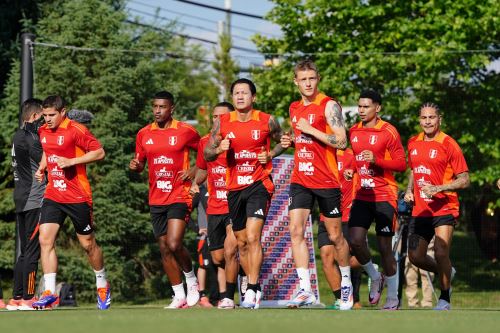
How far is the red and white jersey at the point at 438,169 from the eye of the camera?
1363 centimetres

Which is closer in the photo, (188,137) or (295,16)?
(188,137)

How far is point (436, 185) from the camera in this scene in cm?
1364

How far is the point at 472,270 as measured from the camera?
25734 mm

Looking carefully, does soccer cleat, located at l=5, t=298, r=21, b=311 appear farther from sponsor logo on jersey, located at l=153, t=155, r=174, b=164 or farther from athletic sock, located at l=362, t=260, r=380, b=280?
athletic sock, located at l=362, t=260, r=380, b=280

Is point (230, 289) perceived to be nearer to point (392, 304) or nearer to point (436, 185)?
point (392, 304)

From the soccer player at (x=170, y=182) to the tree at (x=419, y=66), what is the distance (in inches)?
411

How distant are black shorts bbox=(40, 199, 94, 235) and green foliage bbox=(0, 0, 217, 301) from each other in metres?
8.93

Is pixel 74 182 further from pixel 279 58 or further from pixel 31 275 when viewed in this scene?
pixel 279 58

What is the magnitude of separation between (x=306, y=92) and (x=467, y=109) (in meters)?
13.9

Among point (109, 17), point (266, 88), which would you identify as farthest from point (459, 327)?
point (266, 88)

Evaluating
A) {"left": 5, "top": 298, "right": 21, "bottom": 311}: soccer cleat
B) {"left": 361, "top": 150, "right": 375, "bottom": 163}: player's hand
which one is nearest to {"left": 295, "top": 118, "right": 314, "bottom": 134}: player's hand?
{"left": 361, "top": 150, "right": 375, "bottom": 163}: player's hand

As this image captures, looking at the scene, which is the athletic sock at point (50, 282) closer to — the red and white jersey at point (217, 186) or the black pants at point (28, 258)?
the black pants at point (28, 258)

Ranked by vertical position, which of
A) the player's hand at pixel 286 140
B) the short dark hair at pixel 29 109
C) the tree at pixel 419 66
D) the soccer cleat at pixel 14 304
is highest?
the tree at pixel 419 66

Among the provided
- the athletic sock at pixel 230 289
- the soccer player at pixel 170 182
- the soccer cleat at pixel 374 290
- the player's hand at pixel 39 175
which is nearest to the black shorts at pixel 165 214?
the soccer player at pixel 170 182
